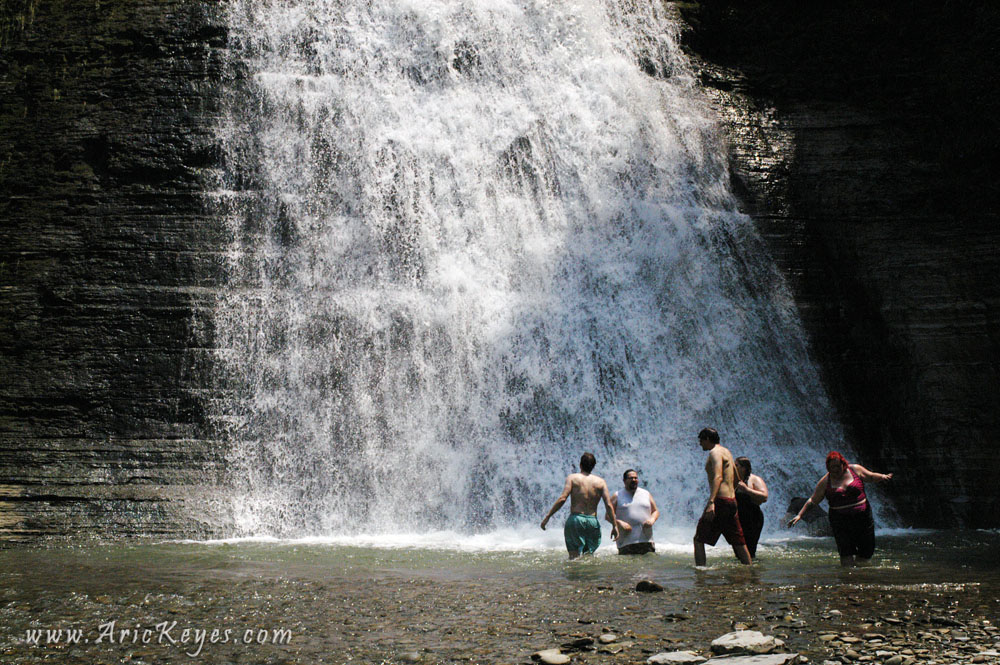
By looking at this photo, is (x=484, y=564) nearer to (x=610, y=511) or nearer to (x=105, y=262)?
(x=610, y=511)

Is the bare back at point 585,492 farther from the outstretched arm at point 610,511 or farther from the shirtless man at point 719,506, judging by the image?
the shirtless man at point 719,506

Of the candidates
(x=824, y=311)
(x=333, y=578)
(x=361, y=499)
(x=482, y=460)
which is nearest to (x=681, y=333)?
(x=824, y=311)

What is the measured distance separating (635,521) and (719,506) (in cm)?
165

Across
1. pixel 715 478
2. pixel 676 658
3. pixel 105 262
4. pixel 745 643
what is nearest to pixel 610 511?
pixel 715 478

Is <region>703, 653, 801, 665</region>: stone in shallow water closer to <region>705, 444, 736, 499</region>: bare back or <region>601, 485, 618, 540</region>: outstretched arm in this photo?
<region>705, 444, 736, 499</region>: bare back

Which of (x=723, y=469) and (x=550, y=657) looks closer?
(x=550, y=657)

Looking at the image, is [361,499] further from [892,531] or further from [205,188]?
[892,531]

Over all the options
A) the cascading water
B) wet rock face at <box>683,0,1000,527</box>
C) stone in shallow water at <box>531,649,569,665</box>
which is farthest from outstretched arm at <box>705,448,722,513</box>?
wet rock face at <box>683,0,1000,527</box>

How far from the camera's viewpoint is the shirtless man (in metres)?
8.45

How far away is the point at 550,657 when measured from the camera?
5.14m

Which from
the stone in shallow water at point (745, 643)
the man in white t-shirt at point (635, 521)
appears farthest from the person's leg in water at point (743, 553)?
the stone in shallow water at point (745, 643)

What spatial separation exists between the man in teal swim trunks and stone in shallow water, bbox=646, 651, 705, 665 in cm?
445

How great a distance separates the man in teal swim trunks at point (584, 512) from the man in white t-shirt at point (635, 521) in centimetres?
17

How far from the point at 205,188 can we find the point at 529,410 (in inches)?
291
